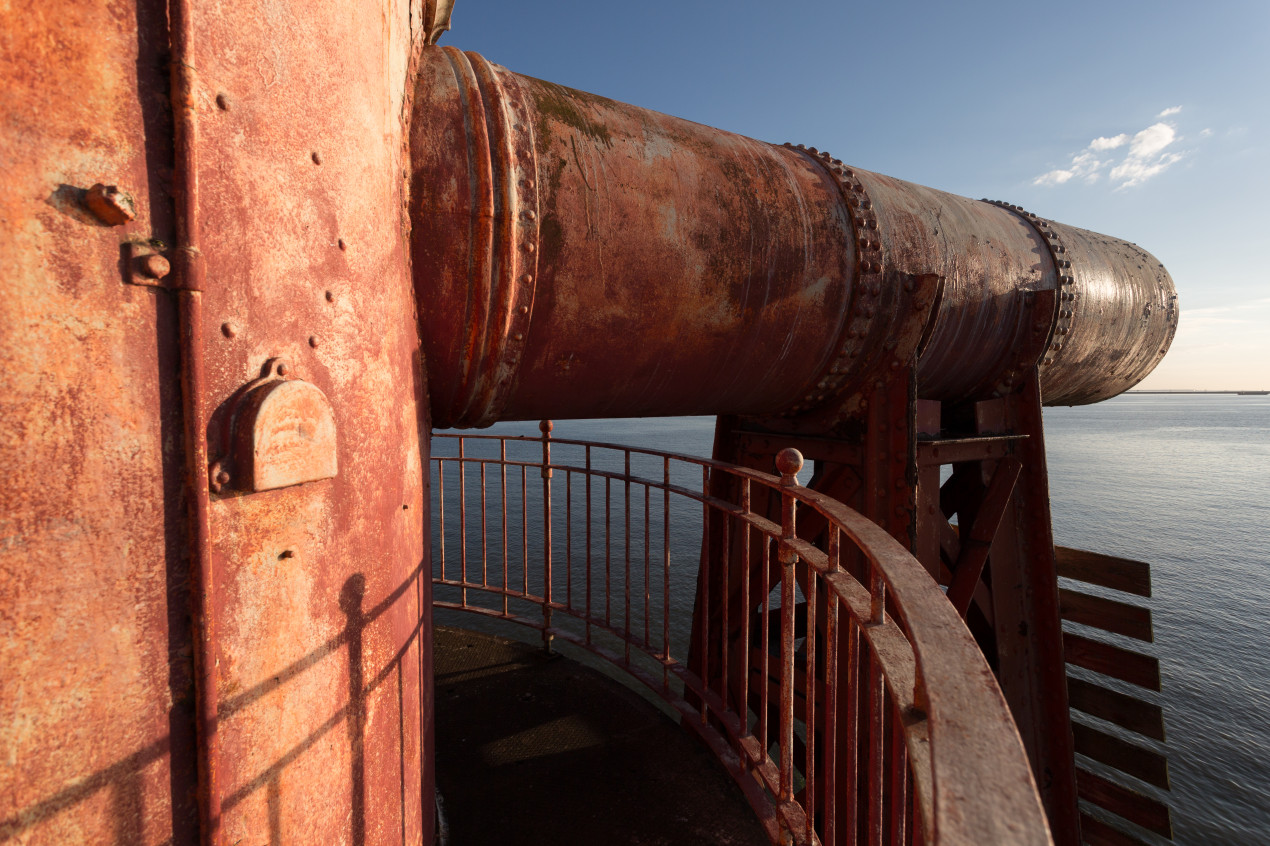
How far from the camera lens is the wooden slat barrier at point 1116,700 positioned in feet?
15.7

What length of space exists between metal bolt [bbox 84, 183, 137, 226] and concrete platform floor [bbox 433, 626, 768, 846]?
2.82 meters

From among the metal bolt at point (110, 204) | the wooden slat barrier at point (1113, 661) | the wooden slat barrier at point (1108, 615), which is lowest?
the wooden slat barrier at point (1113, 661)

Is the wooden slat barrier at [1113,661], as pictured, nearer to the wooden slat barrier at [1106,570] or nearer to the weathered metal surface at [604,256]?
the wooden slat barrier at [1106,570]

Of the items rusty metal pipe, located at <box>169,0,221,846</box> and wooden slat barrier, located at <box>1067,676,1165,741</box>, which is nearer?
Answer: rusty metal pipe, located at <box>169,0,221,846</box>

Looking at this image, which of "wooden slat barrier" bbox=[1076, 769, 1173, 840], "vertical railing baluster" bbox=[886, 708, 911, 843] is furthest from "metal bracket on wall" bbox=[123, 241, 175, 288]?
"wooden slat barrier" bbox=[1076, 769, 1173, 840]

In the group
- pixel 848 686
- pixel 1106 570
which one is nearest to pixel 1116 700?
pixel 1106 570

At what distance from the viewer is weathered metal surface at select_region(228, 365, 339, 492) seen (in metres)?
1.37

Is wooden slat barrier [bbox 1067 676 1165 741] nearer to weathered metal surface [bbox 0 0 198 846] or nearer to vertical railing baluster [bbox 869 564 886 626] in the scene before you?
vertical railing baluster [bbox 869 564 886 626]

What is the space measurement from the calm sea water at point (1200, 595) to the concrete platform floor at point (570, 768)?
8.59 metres

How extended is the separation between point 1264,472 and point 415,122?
52.8 meters

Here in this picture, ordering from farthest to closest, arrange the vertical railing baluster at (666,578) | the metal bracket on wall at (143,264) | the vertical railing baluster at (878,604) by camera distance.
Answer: the vertical railing baluster at (666,578), the vertical railing baluster at (878,604), the metal bracket on wall at (143,264)

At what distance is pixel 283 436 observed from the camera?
1.43 metres

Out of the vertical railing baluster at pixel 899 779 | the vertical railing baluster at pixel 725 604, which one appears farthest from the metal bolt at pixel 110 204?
the vertical railing baluster at pixel 725 604

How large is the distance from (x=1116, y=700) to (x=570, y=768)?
505cm
